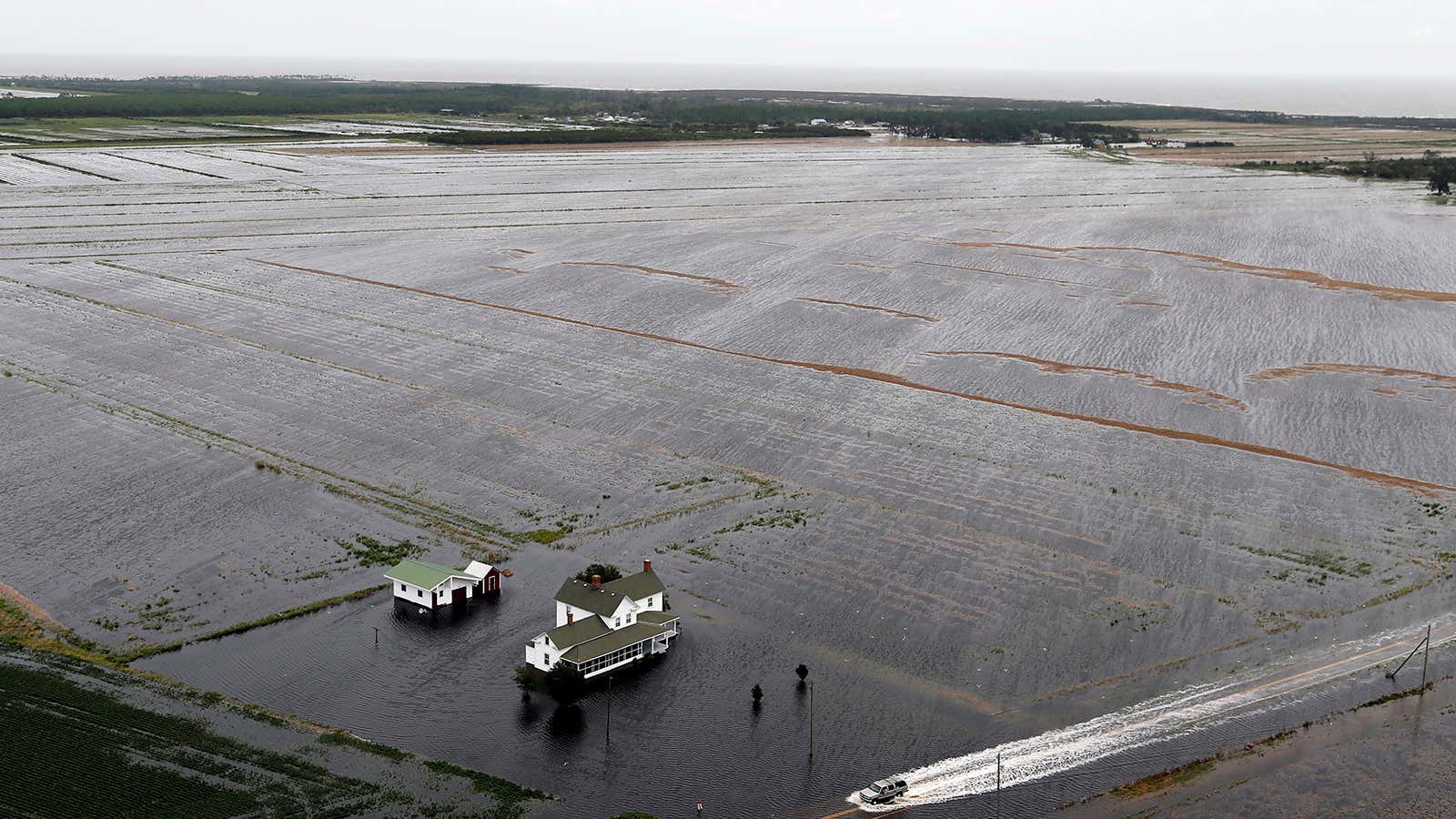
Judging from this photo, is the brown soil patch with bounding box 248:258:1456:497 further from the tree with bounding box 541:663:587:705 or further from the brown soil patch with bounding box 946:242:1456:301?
the brown soil patch with bounding box 946:242:1456:301

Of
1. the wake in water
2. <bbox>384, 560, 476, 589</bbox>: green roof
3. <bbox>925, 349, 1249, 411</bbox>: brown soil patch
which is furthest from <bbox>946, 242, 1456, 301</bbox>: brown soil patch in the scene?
<bbox>384, 560, 476, 589</bbox>: green roof

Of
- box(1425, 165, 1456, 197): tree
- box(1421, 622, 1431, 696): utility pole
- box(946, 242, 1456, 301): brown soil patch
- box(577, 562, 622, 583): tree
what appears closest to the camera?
box(1421, 622, 1431, 696): utility pole

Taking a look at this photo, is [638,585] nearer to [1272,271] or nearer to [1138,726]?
[1138,726]

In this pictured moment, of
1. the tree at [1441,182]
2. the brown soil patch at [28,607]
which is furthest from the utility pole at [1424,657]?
the tree at [1441,182]

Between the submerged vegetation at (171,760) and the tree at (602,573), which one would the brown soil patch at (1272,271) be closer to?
the tree at (602,573)

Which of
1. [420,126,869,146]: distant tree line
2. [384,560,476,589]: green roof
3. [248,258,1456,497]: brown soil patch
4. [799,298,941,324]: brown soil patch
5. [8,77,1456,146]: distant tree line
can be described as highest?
[8,77,1456,146]: distant tree line

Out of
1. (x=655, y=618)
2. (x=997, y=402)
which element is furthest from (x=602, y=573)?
(x=997, y=402)

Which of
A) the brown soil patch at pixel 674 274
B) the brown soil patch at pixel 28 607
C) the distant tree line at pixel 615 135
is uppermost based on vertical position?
the distant tree line at pixel 615 135
